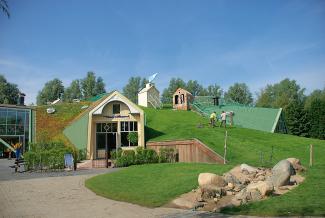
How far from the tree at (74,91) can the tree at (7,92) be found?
15212 mm

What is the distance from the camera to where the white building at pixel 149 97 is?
59031 mm

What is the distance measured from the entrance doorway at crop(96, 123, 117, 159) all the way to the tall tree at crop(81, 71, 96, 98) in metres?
67.5

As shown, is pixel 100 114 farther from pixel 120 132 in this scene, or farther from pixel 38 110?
pixel 38 110

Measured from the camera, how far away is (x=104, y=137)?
32750 mm

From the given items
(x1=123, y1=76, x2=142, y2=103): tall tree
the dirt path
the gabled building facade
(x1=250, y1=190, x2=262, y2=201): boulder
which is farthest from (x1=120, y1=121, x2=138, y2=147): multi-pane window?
(x1=123, y1=76, x2=142, y2=103): tall tree

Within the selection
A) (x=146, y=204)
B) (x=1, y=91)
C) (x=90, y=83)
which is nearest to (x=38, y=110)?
(x=146, y=204)

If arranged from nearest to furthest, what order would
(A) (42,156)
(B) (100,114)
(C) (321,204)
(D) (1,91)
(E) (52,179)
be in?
(C) (321,204) → (E) (52,179) → (A) (42,156) → (B) (100,114) → (D) (1,91)

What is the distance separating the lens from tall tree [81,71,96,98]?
9926cm

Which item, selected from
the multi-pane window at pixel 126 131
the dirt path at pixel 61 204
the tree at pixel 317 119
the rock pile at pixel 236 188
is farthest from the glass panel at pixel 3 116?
the tree at pixel 317 119

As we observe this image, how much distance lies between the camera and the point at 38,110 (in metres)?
40.0

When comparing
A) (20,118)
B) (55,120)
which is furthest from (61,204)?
(20,118)

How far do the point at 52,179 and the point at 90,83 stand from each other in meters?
82.2

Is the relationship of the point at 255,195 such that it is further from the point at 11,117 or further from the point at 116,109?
the point at 11,117

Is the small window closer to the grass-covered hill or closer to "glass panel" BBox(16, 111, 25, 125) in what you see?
the grass-covered hill
